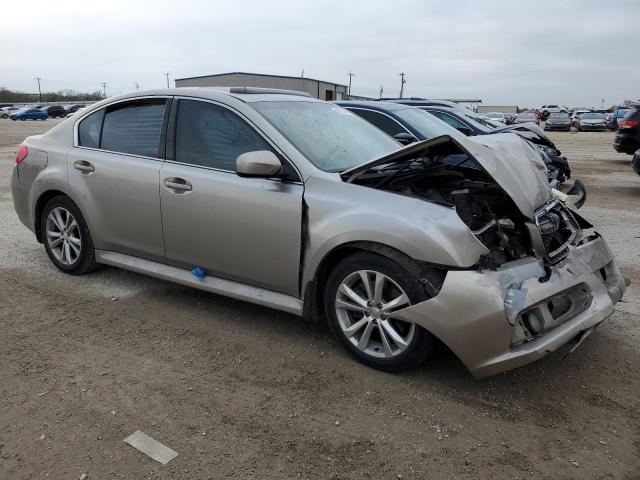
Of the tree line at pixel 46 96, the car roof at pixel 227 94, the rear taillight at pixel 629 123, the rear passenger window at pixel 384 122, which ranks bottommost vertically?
the tree line at pixel 46 96

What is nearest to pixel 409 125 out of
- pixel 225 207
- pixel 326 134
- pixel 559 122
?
pixel 326 134

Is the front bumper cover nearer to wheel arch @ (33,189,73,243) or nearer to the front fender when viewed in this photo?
the front fender

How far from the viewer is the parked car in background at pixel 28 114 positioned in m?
52.9

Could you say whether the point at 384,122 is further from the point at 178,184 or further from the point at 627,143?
the point at 627,143

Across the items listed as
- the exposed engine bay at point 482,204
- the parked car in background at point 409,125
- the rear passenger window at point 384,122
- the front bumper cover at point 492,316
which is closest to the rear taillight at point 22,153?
the exposed engine bay at point 482,204

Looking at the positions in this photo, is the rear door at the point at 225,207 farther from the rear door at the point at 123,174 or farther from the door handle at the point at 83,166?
the door handle at the point at 83,166

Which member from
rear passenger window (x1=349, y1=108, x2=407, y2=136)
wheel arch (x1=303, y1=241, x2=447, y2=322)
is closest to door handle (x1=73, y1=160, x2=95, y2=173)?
wheel arch (x1=303, y1=241, x2=447, y2=322)

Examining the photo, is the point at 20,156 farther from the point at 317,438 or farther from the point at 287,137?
the point at 317,438

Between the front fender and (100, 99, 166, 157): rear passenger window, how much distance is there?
1545 mm

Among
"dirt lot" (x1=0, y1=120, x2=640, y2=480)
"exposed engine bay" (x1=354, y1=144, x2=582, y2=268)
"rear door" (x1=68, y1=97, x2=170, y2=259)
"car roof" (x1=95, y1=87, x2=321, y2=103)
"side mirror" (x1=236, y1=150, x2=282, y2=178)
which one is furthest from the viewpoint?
"rear door" (x1=68, y1=97, x2=170, y2=259)

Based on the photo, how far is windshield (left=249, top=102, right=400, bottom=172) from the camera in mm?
3736

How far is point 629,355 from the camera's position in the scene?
357 cm

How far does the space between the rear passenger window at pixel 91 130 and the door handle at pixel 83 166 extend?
0.56 feet

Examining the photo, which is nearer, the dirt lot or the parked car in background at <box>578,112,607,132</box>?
the dirt lot
